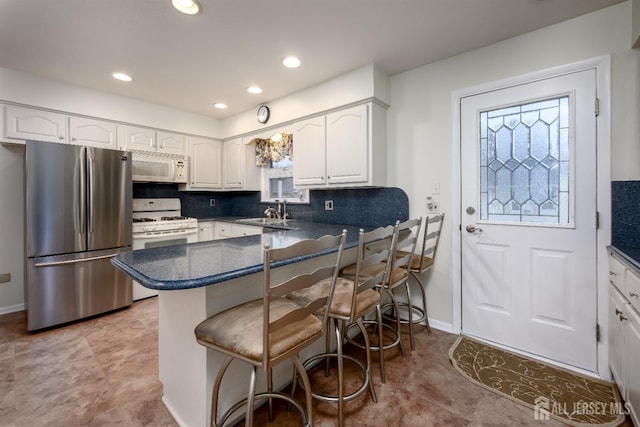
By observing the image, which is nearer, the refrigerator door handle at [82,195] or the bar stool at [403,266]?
the bar stool at [403,266]

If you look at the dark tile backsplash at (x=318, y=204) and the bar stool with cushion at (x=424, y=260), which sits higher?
the dark tile backsplash at (x=318, y=204)

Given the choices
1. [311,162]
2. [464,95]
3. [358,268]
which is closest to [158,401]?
[358,268]

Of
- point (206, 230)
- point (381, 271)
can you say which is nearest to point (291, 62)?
point (381, 271)

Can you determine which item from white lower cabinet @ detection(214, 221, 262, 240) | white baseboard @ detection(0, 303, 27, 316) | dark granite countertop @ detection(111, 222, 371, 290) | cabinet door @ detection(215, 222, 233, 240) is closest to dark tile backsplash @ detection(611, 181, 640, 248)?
dark granite countertop @ detection(111, 222, 371, 290)

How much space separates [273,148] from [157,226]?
5.76ft

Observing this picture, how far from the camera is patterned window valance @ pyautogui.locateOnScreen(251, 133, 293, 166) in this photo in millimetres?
3742

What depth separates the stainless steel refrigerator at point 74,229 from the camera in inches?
98.7

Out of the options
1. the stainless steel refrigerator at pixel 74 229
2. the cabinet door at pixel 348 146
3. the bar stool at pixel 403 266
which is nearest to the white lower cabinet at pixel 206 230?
the stainless steel refrigerator at pixel 74 229

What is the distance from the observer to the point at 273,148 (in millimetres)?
3908

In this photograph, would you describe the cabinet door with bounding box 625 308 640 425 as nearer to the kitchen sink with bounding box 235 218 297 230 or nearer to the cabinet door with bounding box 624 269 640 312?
the cabinet door with bounding box 624 269 640 312

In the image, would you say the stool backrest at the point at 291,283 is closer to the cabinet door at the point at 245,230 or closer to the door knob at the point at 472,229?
the door knob at the point at 472,229

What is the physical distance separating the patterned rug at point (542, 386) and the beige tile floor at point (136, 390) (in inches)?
3.3

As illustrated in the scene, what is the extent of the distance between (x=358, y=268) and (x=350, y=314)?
0.27m

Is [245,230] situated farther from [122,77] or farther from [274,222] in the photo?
[122,77]
